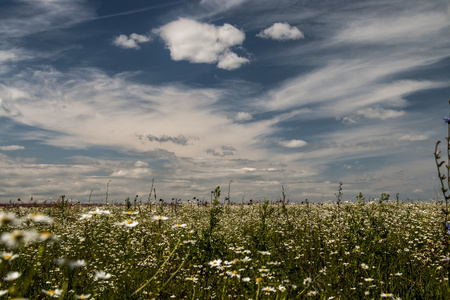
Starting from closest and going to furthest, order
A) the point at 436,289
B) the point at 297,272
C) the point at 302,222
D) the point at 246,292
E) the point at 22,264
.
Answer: the point at 246,292
the point at 436,289
the point at 297,272
the point at 22,264
the point at 302,222

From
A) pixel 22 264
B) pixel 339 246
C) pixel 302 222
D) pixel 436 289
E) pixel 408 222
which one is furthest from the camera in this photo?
pixel 302 222

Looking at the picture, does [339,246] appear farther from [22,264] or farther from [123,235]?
[22,264]

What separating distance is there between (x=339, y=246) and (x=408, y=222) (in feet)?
14.5

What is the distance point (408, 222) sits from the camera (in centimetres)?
985

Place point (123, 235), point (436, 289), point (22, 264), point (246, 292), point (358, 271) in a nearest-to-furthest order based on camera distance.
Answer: point (246, 292) < point (436, 289) < point (358, 271) < point (22, 264) < point (123, 235)

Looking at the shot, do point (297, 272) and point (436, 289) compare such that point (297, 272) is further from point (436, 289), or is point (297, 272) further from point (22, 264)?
point (22, 264)

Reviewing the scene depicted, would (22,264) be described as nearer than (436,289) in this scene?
No

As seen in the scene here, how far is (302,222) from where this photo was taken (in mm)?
11305

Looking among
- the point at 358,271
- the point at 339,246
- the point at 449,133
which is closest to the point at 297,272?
the point at 358,271

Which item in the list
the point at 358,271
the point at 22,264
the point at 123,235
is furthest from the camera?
the point at 123,235

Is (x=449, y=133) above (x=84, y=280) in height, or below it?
above

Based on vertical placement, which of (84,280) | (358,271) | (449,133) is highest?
(449,133)

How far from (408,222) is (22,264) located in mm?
10604

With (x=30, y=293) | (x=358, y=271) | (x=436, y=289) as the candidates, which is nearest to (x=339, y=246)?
(x=358, y=271)
